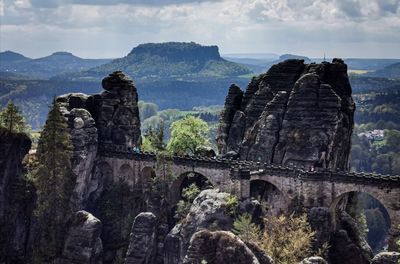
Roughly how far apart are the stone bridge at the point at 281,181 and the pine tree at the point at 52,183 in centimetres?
1546

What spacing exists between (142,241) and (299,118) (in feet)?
106

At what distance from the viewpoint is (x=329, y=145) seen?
97.1m

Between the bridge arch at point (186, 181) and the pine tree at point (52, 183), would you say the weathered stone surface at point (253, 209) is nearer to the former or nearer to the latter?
the bridge arch at point (186, 181)

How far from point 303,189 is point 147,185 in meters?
28.1

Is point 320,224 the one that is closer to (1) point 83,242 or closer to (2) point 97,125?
(1) point 83,242

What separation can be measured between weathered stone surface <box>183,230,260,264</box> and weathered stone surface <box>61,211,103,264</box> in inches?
1621

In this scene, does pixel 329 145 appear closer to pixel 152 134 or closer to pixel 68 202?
pixel 152 134

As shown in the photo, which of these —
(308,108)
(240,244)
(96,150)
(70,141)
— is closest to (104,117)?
(96,150)

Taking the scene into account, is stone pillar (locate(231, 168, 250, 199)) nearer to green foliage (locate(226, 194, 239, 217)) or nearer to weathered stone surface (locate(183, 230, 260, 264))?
green foliage (locate(226, 194, 239, 217))

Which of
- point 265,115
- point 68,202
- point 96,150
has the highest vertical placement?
point 265,115

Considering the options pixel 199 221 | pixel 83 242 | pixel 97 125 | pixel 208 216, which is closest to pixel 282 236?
pixel 208 216

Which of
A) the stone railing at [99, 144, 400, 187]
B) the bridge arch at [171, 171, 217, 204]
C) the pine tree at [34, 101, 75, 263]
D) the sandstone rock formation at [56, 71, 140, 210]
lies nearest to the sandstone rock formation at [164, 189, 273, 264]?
the stone railing at [99, 144, 400, 187]

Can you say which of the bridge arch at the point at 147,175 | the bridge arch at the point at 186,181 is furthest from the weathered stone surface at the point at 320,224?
the bridge arch at the point at 147,175

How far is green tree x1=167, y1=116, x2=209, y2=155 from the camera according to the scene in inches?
4572
